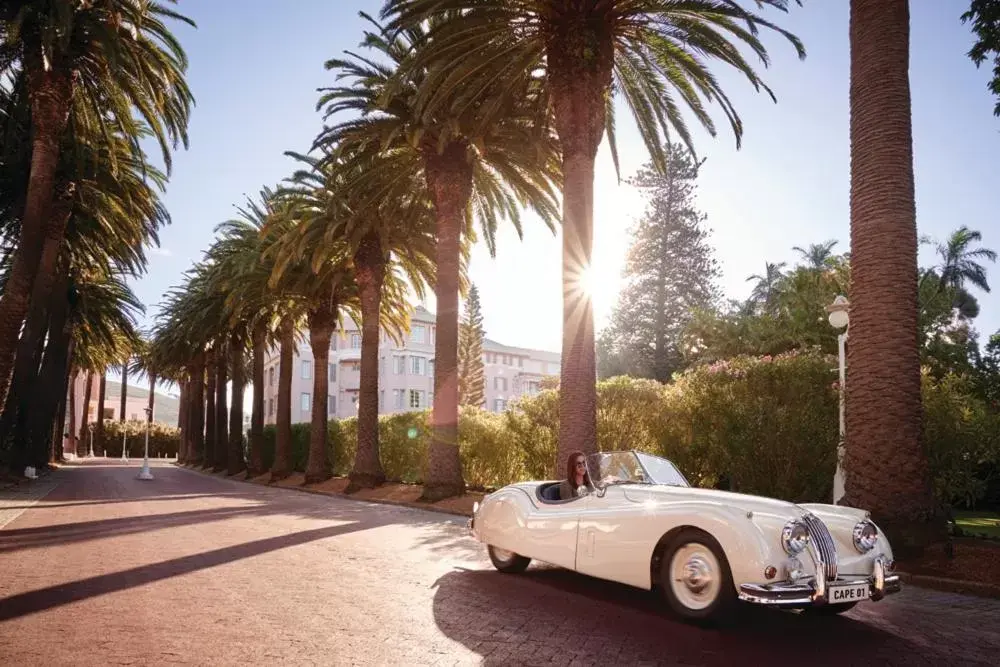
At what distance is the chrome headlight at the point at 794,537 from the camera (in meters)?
5.30

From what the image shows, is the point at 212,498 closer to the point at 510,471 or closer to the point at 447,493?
the point at 447,493

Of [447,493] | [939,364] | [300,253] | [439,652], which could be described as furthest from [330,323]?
[439,652]

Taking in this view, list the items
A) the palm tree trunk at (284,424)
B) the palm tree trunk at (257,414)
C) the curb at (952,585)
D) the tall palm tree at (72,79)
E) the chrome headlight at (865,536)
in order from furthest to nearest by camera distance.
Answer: the palm tree trunk at (257,414), the palm tree trunk at (284,424), the tall palm tree at (72,79), the curb at (952,585), the chrome headlight at (865,536)

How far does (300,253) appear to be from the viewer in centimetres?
2267

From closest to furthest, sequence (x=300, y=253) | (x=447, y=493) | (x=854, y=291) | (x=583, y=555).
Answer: (x=583, y=555), (x=854, y=291), (x=447, y=493), (x=300, y=253)

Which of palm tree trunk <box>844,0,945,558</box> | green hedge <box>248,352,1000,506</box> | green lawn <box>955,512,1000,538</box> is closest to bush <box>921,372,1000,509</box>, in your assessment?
green hedge <box>248,352,1000,506</box>

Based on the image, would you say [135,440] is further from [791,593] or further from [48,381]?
[791,593]

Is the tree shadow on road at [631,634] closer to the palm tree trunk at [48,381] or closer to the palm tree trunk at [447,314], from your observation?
the palm tree trunk at [447,314]

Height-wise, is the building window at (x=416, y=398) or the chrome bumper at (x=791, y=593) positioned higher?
the building window at (x=416, y=398)

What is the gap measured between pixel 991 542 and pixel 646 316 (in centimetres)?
4083

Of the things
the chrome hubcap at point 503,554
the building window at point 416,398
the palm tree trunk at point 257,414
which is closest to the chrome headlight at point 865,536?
the chrome hubcap at point 503,554

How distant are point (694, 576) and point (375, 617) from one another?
2594mm

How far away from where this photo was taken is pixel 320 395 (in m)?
28.9

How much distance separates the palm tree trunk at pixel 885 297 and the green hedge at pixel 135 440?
310 ft
